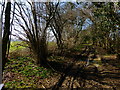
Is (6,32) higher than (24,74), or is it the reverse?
(6,32)

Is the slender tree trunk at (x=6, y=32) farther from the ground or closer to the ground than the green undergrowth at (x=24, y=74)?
farther from the ground

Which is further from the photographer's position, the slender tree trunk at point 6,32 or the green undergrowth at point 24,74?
the green undergrowth at point 24,74

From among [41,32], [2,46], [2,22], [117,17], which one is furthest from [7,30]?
[117,17]

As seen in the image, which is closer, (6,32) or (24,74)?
(6,32)

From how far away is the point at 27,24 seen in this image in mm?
→ 4656

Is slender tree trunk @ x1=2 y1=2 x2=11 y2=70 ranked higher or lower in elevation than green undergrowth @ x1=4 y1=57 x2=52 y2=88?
higher

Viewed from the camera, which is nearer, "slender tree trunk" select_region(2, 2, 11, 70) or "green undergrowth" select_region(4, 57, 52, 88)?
"slender tree trunk" select_region(2, 2, 11, 70)

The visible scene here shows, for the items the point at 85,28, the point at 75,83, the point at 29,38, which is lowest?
the point at 75,83

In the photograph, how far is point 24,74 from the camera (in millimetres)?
4105

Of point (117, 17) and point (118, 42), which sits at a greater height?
point (117, 17)

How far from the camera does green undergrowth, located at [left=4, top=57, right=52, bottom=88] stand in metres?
3.43

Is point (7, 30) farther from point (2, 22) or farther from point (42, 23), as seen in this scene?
point (42, 23)

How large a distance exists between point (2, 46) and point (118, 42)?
6.87 metres

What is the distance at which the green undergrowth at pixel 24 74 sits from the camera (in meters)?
3.43
